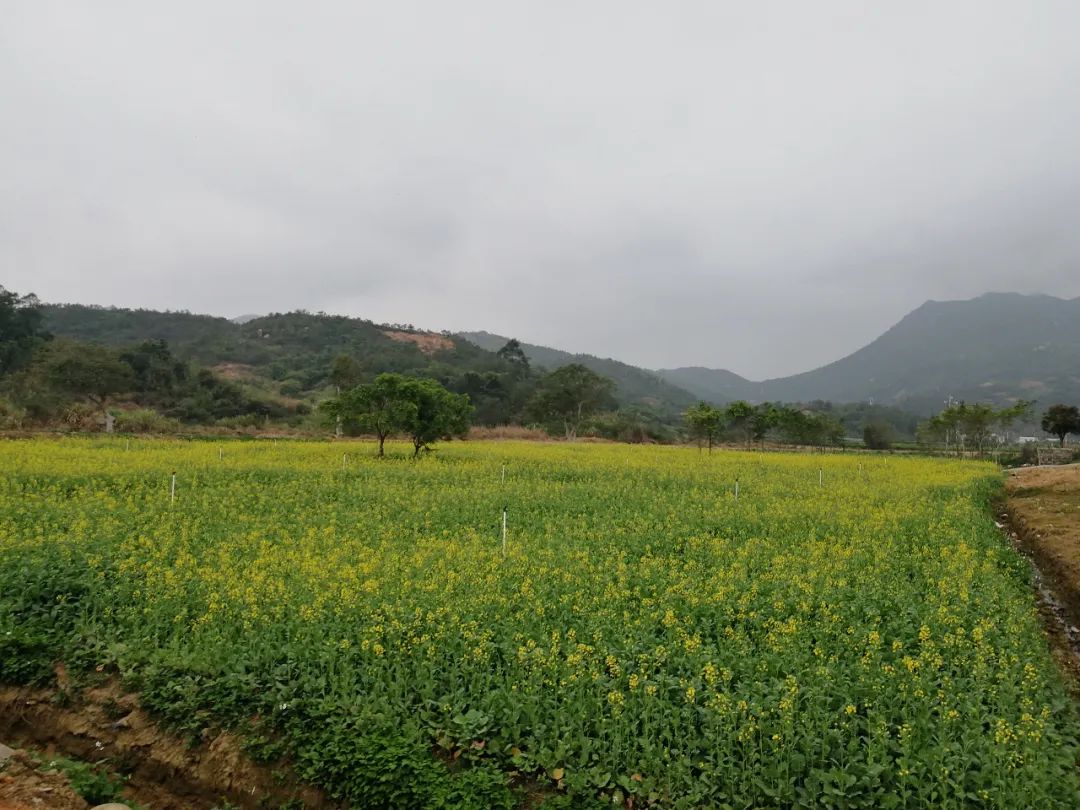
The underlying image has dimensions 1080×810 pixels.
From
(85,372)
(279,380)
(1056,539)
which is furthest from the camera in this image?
(279,380)

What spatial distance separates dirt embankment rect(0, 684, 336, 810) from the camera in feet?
18.6

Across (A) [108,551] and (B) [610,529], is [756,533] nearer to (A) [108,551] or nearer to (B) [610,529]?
(B) [610,529]

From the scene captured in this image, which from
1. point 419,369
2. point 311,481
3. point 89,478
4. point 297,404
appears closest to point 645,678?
point 311,481

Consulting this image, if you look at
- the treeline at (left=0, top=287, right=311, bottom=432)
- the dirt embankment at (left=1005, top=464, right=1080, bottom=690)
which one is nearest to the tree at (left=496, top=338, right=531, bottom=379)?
the treeline at (left=0, top=287, right=311, bottom=432)

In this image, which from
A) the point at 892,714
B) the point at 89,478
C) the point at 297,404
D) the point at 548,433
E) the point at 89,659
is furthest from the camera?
the point at 548,433

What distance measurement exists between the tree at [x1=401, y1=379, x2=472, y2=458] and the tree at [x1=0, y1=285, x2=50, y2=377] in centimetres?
4437

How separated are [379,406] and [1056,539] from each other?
77.8 ft

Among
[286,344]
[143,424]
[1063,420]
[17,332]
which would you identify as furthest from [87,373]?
[1063,420]

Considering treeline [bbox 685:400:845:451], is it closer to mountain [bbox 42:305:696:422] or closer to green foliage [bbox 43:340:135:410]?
mountain [bbox 42:305:696:422]

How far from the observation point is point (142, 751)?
614 centimetres

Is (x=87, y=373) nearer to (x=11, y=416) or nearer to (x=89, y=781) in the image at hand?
(x=11, y=416)

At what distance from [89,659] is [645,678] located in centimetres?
642

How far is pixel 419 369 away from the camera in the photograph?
7731 cm

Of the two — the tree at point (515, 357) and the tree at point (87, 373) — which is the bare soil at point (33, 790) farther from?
the tree at point (515, 357)
